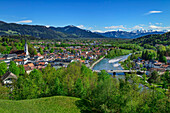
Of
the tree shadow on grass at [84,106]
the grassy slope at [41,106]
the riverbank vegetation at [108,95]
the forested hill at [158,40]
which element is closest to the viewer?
the riverbank vegetation at [108,95]

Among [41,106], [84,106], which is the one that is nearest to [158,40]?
[84,106]

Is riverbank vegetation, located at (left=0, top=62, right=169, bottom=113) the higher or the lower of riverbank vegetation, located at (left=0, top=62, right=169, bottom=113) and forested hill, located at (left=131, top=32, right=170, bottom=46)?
the lower

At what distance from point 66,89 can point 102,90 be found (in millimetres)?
6086

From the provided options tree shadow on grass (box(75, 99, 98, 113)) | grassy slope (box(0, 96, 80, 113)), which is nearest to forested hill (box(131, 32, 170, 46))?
tree shadow on grass (box(75, 99, 98, 113))

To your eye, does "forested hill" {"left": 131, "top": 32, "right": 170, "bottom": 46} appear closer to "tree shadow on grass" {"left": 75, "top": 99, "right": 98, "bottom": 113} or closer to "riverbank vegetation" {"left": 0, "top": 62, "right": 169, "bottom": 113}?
"riverbank vegetation" {"left": 0, "top": 62, "right": 169, "bottom": 113}

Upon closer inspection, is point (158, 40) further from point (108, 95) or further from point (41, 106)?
point (41, 106)

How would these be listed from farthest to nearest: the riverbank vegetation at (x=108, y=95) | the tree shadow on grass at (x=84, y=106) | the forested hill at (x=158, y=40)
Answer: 1. the forested hill at (x=158, y=40)
2. the tree shadow on grass at (x=84, y=106)
3. the riverbank vegetation at (x=108, y=95)

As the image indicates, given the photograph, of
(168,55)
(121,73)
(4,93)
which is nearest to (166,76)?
(121,73)

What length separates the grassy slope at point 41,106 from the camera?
11.5 m

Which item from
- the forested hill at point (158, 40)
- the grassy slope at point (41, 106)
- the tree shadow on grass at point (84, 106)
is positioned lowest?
the tree shadow on grass at point (84, 106)

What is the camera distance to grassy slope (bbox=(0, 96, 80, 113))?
1148cm

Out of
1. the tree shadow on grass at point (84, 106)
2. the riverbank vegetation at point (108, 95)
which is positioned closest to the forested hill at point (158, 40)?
the riverbank vegetation at point (108, 95)

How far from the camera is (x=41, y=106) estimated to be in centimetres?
1257

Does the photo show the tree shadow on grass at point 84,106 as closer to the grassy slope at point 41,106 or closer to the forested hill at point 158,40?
the grassy slope at point 41,106
